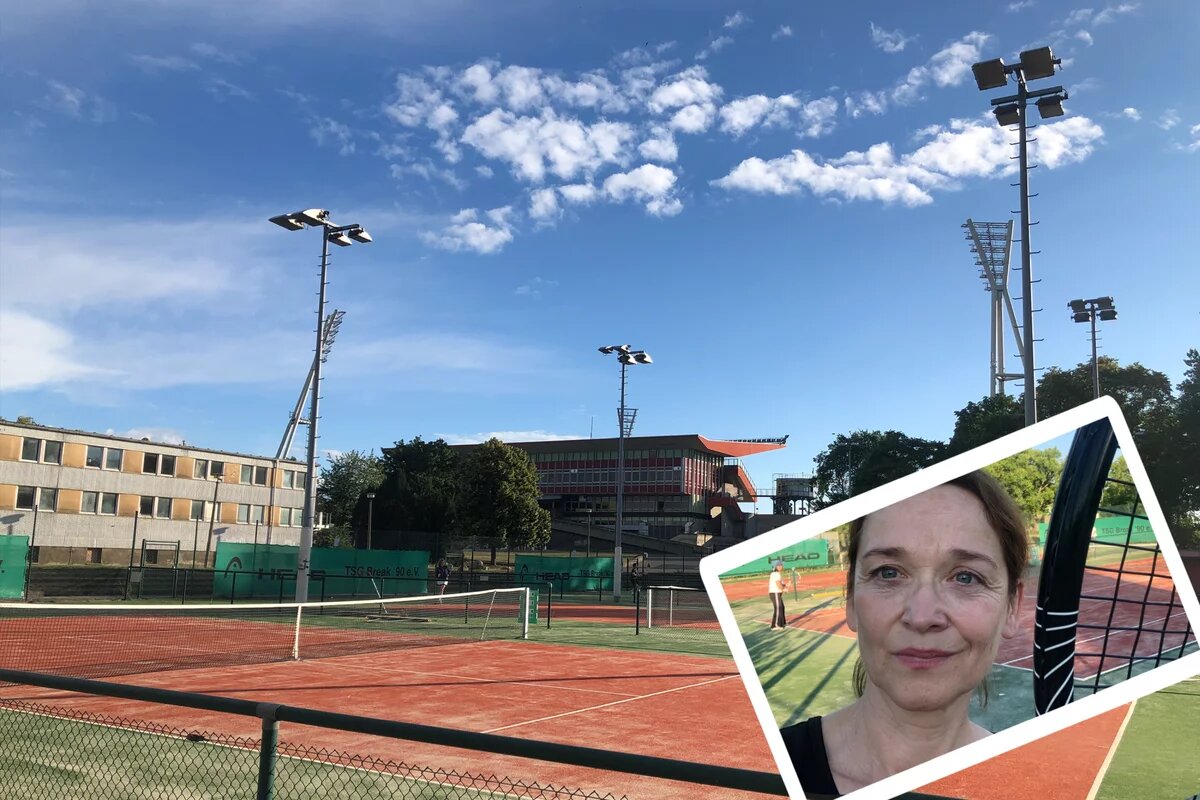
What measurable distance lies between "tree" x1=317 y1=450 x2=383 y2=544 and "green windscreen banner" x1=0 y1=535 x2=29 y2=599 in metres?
67.4

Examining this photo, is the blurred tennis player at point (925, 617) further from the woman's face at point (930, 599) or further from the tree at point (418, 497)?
the tree at point (418, 497)

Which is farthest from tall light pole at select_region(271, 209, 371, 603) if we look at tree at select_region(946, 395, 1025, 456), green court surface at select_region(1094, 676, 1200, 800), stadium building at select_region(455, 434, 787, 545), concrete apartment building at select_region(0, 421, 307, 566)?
stadium building at select_region(455, 434, 787, 545)

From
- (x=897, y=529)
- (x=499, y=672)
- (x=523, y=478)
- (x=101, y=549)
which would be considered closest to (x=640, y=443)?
(x=523, y=478)

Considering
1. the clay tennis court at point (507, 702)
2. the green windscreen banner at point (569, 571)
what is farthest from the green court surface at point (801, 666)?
the green windscreen banner at point (569, 571)

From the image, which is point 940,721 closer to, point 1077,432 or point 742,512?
point 1077,432

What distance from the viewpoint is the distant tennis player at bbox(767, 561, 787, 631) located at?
3.88 feet

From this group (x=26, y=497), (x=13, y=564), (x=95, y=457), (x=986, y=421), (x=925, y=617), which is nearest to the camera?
(x=925, y=617)

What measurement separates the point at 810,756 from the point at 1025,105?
18.4 metres

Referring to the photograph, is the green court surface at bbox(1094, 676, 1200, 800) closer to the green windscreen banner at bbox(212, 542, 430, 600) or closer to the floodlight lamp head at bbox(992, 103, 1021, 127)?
the floodlight lamp head at bbox(992, 103, 1021, 127)

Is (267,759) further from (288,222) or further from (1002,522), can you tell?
(288,222)

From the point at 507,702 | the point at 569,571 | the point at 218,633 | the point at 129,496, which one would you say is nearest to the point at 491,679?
the point at 507,702

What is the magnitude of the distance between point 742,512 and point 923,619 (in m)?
99.4

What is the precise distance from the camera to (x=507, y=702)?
13.8m

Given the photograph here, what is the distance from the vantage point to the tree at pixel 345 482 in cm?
10281
